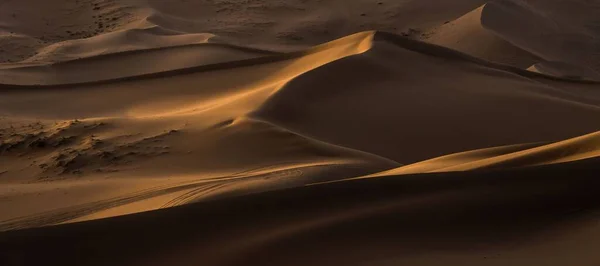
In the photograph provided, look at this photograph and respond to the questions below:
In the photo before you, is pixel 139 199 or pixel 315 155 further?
pixel 315 155

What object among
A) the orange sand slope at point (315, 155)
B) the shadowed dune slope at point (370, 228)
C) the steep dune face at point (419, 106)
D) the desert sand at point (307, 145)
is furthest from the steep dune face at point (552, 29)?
the shadowed dune slope at point (370, 228)

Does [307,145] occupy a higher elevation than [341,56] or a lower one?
lower

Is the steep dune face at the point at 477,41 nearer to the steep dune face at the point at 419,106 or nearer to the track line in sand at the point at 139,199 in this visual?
the steep dune face at the point at 419,106

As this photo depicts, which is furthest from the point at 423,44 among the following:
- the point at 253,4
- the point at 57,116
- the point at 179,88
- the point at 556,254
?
the point at 253,4

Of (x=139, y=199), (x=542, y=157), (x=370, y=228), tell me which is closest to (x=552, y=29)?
(x=542, y=157)

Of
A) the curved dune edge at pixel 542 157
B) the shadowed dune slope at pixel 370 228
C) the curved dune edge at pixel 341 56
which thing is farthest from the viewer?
the curved dune edge at pixel 341 56

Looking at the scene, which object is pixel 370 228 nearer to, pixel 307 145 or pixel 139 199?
pixel 139 199

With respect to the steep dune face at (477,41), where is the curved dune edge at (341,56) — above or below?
above

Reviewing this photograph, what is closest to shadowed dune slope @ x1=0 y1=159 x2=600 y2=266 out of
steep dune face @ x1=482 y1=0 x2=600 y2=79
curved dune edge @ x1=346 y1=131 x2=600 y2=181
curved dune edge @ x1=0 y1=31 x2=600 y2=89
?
curved dune edge @ x1=346 y1=131 x2=600 y2=181

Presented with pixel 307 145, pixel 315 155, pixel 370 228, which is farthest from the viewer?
pixel 307 145
